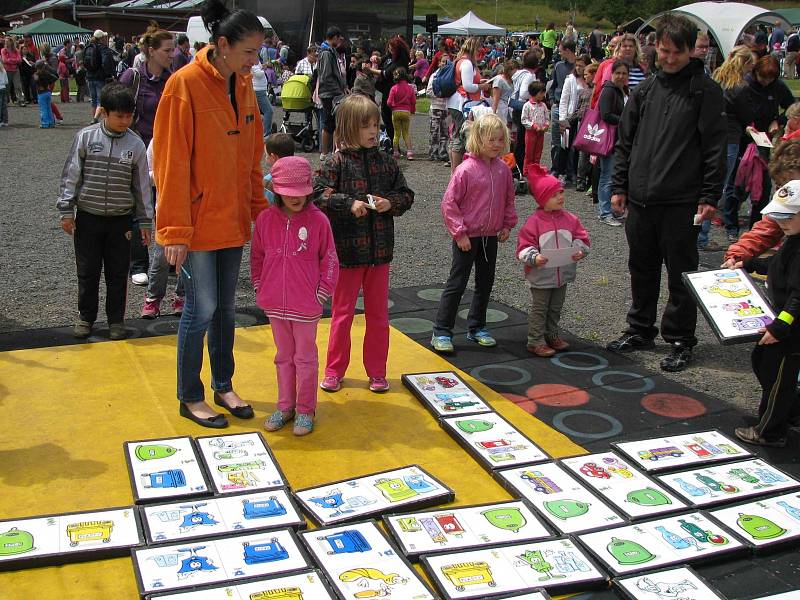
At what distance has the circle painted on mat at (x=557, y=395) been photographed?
4.81 m

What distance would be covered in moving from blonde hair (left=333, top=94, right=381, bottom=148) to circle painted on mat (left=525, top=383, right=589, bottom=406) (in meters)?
1.80

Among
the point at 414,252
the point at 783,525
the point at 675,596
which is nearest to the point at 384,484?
the point at 675,596

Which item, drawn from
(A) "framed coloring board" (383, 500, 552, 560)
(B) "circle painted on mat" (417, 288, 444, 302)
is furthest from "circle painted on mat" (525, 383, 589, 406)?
(B) "circle painted on mat" (417, 288, 444, 302)

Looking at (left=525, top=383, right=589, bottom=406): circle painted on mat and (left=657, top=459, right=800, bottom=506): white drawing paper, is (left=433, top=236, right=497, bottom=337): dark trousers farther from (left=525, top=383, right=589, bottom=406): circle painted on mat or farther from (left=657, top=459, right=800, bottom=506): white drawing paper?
(left=657, top=459, right=800, bottom=506): white drawing paper

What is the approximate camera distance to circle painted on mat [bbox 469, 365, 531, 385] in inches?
201

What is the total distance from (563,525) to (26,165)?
39.1 feet

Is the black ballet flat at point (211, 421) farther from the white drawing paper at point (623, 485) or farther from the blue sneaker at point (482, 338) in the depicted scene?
the blue sneaker at point (482, 338)

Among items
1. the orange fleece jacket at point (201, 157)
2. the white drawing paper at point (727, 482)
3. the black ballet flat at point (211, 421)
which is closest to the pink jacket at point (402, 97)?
the orange fleece jacket at point (201, 157)

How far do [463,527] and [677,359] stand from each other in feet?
A: 8.54

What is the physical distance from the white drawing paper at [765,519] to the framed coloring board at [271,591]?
1.77 metres

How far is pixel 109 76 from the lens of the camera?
17.8 metres

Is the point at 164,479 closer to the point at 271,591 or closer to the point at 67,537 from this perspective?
the point at 67,537

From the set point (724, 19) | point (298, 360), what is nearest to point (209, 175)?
point (298, 360)

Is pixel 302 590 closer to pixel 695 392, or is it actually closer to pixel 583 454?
pixel 583 454
